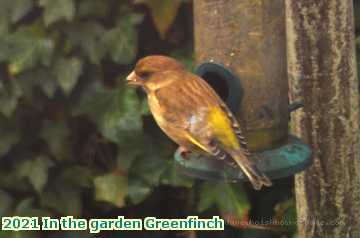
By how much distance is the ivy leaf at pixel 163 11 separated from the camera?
2.80m

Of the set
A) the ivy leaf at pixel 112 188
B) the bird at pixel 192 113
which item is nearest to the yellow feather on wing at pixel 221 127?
the bird at pixel 192 113

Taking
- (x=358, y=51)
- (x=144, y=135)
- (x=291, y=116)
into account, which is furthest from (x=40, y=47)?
(x=358, y=51)

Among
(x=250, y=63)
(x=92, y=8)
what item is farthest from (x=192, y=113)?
(x=92, y=8)

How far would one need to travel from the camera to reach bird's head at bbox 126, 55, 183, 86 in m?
2.15

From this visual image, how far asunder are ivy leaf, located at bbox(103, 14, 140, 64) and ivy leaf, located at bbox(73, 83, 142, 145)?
0.10 meters

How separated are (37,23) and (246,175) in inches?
44.0

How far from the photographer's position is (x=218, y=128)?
2092mm

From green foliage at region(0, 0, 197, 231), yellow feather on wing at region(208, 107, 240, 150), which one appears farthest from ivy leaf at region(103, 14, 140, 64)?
yellow feather on wing at region(208, 107, 240, 150)

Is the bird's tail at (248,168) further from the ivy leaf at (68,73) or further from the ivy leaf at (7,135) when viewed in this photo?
the ivy leaf at (7,135)

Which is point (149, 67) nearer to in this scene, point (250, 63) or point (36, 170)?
point (250, 63)

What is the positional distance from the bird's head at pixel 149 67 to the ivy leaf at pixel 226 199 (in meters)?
0.83

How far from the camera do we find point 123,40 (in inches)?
113

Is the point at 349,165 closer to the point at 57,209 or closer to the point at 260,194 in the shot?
the point at 260,194

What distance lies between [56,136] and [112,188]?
0.25m
